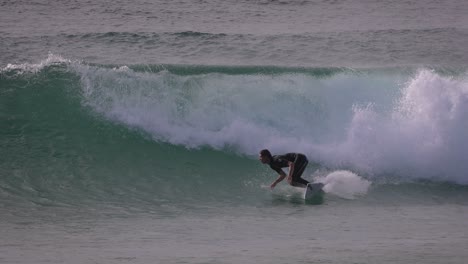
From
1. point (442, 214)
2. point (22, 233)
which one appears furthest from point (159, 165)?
point (442, 214)

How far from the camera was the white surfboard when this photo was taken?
42.1 feet

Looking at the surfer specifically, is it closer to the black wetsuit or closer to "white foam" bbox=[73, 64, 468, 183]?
the black wetsuit

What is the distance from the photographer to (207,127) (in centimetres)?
1620

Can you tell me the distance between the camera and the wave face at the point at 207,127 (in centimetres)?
1430

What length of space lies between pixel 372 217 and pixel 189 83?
664 cm

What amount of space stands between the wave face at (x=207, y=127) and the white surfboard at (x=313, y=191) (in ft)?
3.76

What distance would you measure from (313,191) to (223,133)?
12.1 ft

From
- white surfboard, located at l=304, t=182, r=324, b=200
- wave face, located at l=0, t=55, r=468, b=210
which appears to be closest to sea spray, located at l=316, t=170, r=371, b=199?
white surfboard, located at l=304, t=182, r=324, b=200

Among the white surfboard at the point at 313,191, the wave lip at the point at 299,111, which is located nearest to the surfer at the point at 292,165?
the white surfboard at the point at 313,191

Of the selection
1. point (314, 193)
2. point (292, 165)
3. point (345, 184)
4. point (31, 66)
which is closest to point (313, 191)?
point (314, 193)

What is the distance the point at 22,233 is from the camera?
1070cm

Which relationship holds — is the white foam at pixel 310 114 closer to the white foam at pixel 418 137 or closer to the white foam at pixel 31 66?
the white foam at pixel 418 137

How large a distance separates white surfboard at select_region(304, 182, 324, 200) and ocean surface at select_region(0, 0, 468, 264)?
0.62 ft

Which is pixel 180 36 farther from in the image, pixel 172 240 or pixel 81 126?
pixel 172 240
